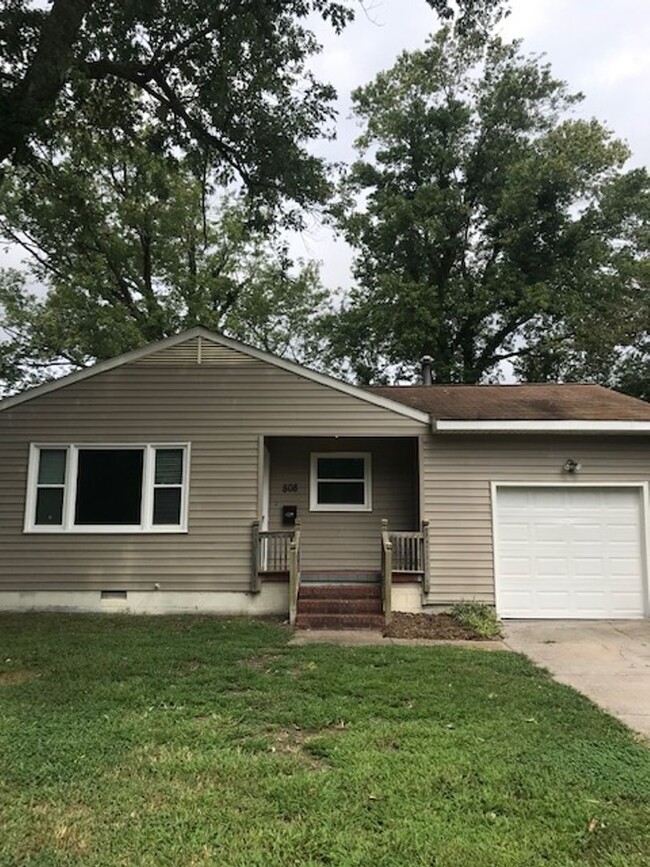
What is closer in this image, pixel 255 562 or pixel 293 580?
pixel 293 580

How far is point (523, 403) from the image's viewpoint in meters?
10.2

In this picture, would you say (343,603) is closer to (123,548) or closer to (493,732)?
(123,548)

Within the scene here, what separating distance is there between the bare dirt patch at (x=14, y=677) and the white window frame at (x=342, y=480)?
546 cm

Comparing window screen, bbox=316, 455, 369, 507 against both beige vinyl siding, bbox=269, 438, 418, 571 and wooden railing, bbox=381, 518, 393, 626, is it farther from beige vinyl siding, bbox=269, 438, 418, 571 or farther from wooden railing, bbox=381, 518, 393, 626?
wooden railing, bbox=381, 518, 393, 626

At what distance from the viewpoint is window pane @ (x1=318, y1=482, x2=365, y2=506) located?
10451 mm

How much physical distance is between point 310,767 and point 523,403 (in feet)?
25.9

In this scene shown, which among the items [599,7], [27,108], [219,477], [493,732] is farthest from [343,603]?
[599,7]

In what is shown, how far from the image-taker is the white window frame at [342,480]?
10.4m

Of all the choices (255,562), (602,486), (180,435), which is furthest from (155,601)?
(602,486)

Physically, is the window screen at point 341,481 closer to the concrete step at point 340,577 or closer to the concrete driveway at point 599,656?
the concrete step at point 340,577

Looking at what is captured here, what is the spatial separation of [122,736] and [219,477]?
548 cm

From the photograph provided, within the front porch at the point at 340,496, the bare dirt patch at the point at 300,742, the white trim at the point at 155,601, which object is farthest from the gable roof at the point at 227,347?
the bare dirt patch at the point at 300,742

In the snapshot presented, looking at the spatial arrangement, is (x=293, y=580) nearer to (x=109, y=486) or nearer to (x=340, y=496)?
(x=340, y=496)

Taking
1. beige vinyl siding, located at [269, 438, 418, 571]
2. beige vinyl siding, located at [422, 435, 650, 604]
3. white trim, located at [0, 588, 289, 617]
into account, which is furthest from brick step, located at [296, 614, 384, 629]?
beige vinyl siding, located at [269, 438, 418, 571]
